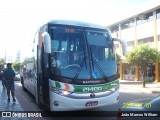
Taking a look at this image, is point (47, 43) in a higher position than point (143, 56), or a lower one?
higher

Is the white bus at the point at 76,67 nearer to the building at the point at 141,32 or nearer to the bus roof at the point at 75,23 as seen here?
the bus roof at the point at 75,23

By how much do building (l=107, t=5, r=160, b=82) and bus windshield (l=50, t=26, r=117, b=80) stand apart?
2476cm

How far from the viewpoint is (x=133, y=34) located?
38156 millimetres

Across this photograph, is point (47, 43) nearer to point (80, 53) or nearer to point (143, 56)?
point (80, 53)

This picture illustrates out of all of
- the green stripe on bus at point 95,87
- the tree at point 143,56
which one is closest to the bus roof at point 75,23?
the green stripe on bus at point 95,87

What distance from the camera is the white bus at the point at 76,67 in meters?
7.77

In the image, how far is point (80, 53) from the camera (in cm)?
822

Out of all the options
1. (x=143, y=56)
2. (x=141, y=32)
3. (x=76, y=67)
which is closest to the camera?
(x=76, y=67)

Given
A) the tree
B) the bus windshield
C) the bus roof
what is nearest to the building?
the tree

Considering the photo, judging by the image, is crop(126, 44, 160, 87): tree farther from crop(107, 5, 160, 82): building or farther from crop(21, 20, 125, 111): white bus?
crop(21, 20, 125, 111): white bus

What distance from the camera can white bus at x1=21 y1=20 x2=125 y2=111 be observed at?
7770 mm

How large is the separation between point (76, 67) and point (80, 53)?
51 cm

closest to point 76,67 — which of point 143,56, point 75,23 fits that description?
point 75,23

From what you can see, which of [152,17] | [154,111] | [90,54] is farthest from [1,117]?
[152,17]
